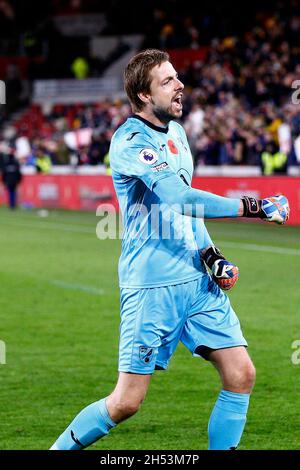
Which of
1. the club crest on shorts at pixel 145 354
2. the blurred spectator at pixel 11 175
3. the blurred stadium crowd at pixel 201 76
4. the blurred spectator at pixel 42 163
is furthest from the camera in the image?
the blurred spectator at pixel 42 163

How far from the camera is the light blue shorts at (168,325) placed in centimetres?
587

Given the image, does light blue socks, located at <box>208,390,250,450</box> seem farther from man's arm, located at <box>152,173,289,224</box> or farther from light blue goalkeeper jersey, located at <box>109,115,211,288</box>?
man's arm, located at <box>152,173,289,224</box>

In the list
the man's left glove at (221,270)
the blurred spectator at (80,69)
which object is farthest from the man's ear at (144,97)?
the blurred spectator at (80,69)

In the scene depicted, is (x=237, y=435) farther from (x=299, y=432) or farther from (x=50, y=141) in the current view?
(x=50, y=141)

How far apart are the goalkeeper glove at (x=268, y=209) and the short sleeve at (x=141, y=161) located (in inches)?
17.1

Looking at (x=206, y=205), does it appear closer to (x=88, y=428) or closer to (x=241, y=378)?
(x=241, y=378)

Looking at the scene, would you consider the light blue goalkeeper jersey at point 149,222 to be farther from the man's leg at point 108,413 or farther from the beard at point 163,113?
the man's leg at point 108,413

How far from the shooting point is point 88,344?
35.4ft

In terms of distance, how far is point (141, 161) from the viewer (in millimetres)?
5781

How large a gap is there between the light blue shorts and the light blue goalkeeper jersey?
7 cm

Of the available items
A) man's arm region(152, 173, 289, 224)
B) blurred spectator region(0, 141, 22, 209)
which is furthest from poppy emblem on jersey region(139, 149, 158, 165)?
blurred spectator region(0, 141, 22, 209)

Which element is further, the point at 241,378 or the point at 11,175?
the point at 11,175

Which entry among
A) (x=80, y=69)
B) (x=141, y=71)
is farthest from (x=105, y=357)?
(x=80, y=69)

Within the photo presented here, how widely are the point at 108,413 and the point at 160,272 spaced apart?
2.57 ft
